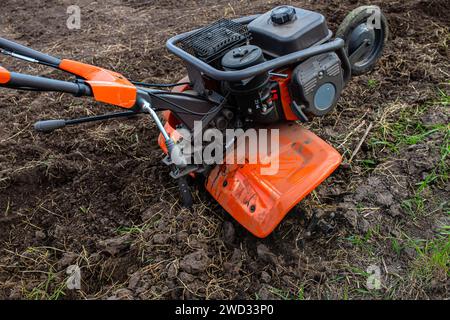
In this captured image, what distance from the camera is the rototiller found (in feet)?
8.32

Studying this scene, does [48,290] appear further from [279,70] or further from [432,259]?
[432,259]

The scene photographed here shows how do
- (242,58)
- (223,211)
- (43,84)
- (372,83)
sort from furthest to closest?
(372,83), (223,211), (242,58), (43,84)

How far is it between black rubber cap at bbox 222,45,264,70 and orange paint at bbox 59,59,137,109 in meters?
0.46

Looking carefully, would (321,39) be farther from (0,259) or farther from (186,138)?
(0,259)

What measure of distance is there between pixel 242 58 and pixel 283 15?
1.34 feet

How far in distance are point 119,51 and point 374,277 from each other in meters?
2.94

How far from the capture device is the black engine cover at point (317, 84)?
2631 mm

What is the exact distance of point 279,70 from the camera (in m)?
2.72

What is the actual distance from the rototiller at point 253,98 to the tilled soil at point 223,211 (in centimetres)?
24

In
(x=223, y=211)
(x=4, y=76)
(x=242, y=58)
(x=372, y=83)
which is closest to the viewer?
(x=4, y=76)

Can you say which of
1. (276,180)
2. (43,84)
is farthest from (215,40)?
(43,84)

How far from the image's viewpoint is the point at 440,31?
13.5 feet

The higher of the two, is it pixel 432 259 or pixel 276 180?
pixel 276 180

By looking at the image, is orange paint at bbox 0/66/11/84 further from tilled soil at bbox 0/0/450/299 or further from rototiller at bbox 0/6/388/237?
tilled soil at bbox 0/0/450/299
